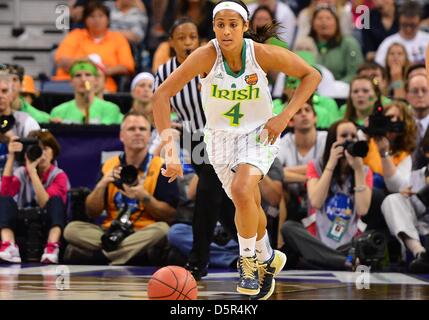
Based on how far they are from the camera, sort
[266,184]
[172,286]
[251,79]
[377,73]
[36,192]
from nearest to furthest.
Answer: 1. [172,286]
2. [251,79]
3. [266,184]
4. [36,192]
5. [377,73]

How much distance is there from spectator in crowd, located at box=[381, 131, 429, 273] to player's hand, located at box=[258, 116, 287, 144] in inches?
112

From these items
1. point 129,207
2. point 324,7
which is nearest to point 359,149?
A: point 129,207

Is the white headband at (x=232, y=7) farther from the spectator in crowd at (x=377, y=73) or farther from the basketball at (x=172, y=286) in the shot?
the spectator in crowd at (x=377, y=73)

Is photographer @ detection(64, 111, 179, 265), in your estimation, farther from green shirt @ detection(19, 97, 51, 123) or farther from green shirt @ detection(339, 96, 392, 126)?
green shirt @ detection(339, 96, 392, 126)

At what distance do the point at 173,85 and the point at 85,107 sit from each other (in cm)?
430

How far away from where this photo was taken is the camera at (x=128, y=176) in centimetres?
983

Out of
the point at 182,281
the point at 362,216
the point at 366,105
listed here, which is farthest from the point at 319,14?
Result: the point at 182,281

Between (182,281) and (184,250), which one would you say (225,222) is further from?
(182,281)

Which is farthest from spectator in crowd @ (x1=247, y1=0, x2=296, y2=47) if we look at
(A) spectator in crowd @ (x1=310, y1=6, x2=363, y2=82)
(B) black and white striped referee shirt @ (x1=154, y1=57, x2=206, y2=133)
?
(B) black and white striped referee shirt @ (x1=154, y1=57, x2=206, y2=133)

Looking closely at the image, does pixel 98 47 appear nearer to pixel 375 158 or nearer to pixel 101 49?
pixel 101 49

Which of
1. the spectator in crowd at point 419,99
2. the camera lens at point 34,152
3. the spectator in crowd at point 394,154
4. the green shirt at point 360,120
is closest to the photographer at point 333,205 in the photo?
the spectator in crowd at point 394,154

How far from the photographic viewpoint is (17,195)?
10.4 metres

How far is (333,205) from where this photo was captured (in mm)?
10000

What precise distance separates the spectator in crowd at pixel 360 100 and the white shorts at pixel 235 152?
3.41 m
